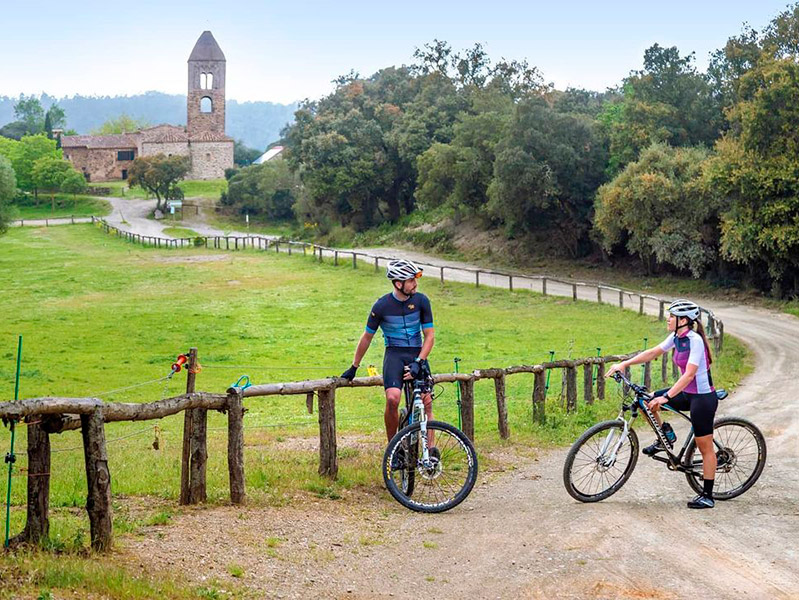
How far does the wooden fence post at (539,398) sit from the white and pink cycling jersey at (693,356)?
549cm

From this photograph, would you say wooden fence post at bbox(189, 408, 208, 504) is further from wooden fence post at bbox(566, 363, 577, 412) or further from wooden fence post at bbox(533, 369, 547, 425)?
wooden fence post at bbox(566, 363, 577, 412)

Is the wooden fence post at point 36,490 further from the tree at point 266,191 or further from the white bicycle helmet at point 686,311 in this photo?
the tree at point 266,191

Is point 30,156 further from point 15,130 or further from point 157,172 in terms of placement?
A: point 15,130

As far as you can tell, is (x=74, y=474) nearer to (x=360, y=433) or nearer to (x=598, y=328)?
(x=360, y=433)

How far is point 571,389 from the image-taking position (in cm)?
1742

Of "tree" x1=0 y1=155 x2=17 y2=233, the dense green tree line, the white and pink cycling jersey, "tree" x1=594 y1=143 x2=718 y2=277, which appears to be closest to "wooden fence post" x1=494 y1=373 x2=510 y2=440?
the white and pink cycling jersey

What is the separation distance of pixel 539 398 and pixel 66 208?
323 feet

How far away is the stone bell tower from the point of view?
127m

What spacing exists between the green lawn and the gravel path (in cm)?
9611

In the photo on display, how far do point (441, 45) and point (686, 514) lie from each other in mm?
75776

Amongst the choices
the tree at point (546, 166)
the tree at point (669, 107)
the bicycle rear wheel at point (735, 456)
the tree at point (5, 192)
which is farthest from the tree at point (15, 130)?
the bicycle rear wheel at point (735, 456)

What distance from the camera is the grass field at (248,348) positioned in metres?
11.0

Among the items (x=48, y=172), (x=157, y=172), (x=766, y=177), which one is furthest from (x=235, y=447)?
(x=48, y=172)

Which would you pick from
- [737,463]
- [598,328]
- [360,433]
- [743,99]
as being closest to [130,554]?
[737,463]
